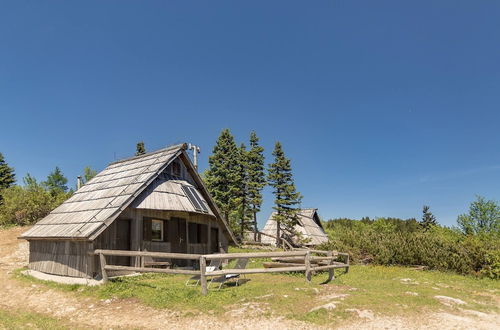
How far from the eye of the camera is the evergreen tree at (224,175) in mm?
41312

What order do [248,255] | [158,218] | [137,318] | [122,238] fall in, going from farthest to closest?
[158,218]
[122,238]
[248,255]
[137,318]

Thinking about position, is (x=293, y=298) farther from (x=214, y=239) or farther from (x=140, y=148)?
(x=140, y=148)

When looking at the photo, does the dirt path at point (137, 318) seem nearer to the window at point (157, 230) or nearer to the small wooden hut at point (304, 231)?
the window at point (157, 230)

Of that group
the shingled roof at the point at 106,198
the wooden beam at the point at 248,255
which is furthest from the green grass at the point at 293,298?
the shingled roof at the point at 106,198

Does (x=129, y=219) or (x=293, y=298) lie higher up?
(x=129, y=219)

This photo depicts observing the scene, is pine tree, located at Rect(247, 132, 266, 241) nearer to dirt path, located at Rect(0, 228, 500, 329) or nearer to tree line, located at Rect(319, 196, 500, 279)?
tree line, located at Rect(319, 196, 500, 279)

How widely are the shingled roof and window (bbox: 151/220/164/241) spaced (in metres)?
1.83

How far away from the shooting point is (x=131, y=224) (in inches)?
706

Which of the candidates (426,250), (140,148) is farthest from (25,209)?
(426,250)

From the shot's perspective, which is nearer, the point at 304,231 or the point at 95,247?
the point at 95,247

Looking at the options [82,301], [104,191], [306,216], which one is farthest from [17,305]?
[306,216]

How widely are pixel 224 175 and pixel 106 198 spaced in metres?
24.2

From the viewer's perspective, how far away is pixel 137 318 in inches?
415

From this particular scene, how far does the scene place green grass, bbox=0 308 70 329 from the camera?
10078mm
